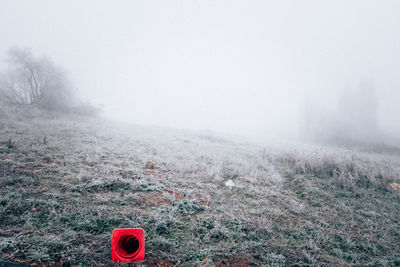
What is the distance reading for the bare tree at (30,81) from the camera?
18.1m

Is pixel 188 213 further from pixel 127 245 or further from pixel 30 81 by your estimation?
pixel 30 81

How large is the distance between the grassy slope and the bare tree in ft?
54.9

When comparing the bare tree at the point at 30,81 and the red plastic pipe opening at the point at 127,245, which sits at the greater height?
the bare tree at the point at 30,81

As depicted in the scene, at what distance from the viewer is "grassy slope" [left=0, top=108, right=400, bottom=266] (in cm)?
287

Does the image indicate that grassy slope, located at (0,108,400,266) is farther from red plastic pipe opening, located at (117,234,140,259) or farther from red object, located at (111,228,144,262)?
red object, located at (111,228,144,262)

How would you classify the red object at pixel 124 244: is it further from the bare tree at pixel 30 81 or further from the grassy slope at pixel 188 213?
the bare tree at pixel 30 81

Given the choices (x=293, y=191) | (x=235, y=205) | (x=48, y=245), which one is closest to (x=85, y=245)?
(x=48, y=245)

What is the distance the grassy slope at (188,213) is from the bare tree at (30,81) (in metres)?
16.7

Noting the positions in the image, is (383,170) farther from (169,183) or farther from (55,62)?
(55,62)

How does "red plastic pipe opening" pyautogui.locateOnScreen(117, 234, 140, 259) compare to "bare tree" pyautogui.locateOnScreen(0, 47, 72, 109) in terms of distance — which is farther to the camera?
"bare tree" pyautogui.locateOnScreen(0, 47, 72, 109)

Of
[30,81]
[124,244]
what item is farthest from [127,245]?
[30,81]

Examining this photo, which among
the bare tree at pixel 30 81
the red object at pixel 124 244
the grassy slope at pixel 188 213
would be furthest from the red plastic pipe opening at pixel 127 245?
the bare tree at pixel 30 81

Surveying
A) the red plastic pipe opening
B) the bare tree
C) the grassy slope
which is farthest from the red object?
the bare tree

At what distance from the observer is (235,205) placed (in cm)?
459
